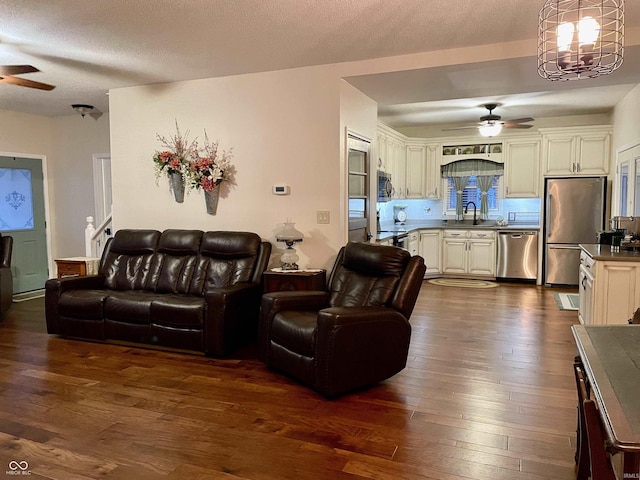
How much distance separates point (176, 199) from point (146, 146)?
716mm

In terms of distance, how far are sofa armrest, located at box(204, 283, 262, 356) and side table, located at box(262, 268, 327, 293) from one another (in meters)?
0.21

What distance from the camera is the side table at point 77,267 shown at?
17.8 ft

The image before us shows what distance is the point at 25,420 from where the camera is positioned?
2.89 m

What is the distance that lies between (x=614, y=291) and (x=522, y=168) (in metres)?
3.97

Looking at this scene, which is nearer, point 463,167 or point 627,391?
point 627,391

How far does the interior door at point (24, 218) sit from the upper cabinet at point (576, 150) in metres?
7.55

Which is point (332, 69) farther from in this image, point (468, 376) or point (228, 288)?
point (468, 376)

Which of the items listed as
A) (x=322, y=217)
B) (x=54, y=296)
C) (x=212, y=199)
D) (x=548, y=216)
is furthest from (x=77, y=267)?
(x=548, y=216)

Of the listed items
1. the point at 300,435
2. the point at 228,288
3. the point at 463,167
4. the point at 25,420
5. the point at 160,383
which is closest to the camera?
the point at 300,435

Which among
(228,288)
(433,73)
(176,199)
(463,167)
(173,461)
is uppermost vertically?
(433,73)

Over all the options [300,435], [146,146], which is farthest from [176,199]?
[300,435]

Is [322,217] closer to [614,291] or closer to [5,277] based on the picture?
[614,291]

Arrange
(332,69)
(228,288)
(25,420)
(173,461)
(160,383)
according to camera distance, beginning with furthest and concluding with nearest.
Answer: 1. (332,69)
2. (228,288)
3. (160,383)
4. (25,420)
5. (173,461)

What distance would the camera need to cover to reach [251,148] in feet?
16.4
